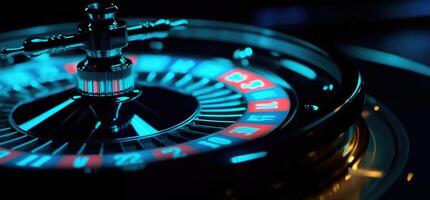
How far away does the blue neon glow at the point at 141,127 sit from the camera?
1.14 metres

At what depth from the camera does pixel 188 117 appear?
1236mm

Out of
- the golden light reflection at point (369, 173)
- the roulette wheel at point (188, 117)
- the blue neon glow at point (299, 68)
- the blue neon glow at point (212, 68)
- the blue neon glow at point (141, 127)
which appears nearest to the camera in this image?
Result: the roulette wheel at point (188, 117)

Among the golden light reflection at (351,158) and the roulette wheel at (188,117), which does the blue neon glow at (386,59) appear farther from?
the golden light reflection at (351,158)

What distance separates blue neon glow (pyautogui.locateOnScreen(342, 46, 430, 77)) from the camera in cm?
154

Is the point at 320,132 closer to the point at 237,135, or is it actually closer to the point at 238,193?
the point at 238,193

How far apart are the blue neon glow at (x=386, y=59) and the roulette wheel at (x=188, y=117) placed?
8.7 inches

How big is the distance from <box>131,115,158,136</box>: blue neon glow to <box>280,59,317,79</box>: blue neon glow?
431 millimetres

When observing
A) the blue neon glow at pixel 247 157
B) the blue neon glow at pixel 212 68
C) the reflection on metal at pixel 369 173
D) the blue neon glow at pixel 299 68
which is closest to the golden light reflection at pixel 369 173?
the reflection on metal at pixel 369 173

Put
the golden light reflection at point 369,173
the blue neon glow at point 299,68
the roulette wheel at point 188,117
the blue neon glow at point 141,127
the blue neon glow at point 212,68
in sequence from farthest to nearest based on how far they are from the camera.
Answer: the blue neon glow at point 212,68
the blue neon glow at point 299,68
the blue neon glow at point 141,127
the golden light reflection at point 369,173
the roulette wheel at point 188,117

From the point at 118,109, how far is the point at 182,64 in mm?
444

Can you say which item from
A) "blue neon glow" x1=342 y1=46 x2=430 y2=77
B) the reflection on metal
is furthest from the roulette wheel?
"blue neon glow" x1=342 y1=46 x2=430 y2=77

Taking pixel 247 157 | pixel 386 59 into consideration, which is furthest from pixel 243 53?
pixel 247 157

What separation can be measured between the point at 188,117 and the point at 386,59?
1.99 ft

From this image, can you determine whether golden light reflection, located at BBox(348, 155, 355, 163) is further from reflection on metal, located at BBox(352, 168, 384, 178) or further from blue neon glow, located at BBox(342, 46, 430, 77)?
blue neon glow, located at BBox(342, 46, 430, 77)
